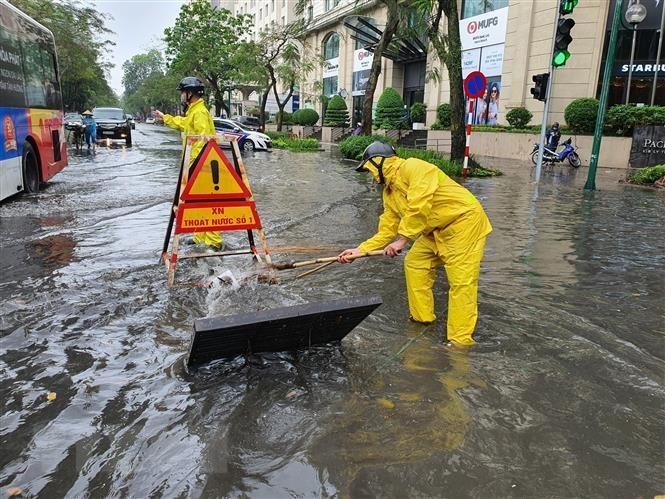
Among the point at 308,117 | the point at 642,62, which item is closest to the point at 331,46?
the point at 308,117

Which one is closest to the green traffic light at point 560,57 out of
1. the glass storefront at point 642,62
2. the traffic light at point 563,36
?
the traffic light at point 563,36

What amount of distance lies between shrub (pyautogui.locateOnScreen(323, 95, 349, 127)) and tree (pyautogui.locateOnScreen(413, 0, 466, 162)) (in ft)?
69.4

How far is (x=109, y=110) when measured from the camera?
28.3 metres

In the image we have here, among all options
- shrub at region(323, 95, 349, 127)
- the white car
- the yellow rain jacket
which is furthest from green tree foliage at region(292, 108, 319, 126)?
the yellow rain jacket

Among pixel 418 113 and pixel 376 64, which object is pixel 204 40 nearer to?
pixel 418 113

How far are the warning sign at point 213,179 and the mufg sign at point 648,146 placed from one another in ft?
57.4

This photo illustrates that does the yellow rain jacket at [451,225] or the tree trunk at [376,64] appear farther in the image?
the tree trunk at [376,64]

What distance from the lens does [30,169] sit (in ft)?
35.6

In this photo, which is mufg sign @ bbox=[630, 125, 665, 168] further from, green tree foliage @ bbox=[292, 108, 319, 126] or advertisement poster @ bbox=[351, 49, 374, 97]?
green tree foliage @ bbox=[292, 108, 319, 126]

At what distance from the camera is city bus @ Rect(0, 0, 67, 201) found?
919 centimetres

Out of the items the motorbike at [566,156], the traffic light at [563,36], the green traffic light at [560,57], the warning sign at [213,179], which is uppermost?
the traffic light at [563,36]

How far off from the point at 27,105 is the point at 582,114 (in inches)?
704

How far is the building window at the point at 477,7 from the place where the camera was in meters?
26.0

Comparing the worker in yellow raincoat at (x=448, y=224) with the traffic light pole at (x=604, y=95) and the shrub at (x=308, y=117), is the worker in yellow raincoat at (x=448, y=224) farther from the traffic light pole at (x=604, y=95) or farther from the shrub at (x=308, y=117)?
the shrub at (x=308, y=117)
